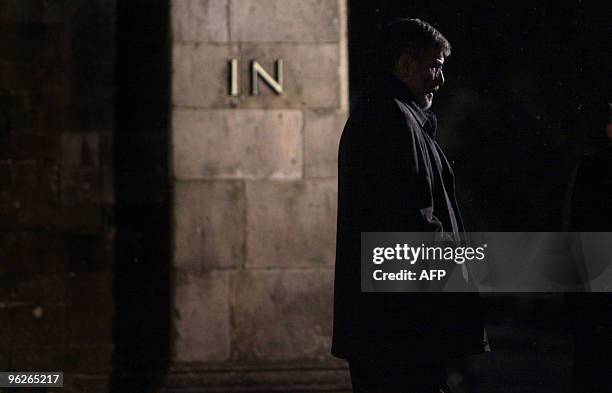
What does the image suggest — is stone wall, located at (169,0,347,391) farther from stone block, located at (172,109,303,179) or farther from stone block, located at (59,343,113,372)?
stone block, located at (59,343,113,372)

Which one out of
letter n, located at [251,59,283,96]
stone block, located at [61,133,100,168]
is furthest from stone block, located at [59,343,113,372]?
letter n, located at [251,59,283,96]

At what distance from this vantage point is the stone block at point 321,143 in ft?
19.7

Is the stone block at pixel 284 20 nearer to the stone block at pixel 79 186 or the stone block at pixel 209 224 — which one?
the stone block at pixel 209 224

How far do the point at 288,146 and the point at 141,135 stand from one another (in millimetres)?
1240

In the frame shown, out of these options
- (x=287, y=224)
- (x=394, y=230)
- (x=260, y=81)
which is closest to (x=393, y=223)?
(x=394, y=230)

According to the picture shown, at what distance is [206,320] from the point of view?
5965mm

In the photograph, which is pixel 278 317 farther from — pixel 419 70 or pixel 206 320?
pixel 419 70

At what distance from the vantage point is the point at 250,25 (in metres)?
5.98

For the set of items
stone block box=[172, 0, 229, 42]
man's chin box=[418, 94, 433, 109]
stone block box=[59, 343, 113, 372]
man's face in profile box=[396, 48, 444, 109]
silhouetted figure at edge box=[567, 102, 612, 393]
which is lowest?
stone block box=[59, 343, 113, 372]

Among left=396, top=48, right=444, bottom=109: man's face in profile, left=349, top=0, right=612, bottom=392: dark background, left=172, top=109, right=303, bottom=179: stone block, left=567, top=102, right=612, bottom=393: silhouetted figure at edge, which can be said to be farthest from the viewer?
left=349, top=0, right=612, bottom=392: dark background

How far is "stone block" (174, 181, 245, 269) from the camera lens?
19.5ft

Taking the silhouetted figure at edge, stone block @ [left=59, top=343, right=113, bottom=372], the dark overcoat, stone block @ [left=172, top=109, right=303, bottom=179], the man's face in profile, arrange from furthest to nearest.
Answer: stone block @ [left=59, top=343, right=113, bottom=372] < stone block @ [left=172, top=109, right=303, bottom=179] < the silhouetted figure at edge < the man's face in profile < the dark overcoat

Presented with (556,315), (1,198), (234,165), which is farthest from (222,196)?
(556,315)

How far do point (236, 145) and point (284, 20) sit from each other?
86 centimetres
